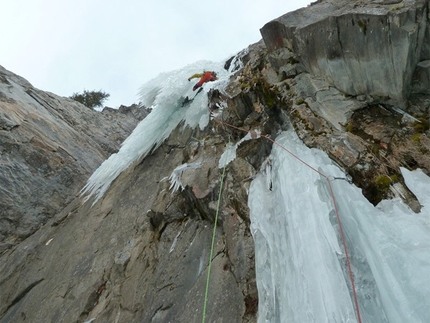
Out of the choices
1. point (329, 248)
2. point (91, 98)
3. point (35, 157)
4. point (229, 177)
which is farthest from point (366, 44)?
point (91, 98)

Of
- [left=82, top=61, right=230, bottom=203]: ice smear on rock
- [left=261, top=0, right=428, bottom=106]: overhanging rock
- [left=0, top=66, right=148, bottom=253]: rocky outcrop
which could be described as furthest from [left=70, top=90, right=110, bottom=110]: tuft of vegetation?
[left=261, top=0, right=428, bottom=106]: overhanging rock

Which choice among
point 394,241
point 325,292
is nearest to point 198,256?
point 325,292

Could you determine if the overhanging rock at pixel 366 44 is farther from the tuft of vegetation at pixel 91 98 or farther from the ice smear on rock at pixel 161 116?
the tuft of vegetation at pixel 91 98

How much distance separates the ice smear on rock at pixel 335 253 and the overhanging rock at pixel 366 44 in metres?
1.48

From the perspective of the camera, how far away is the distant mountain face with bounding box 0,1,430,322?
171 inches

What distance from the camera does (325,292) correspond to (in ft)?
9.84

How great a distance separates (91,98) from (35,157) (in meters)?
16.5

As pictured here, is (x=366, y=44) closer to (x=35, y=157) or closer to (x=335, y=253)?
(x=335, y=253)

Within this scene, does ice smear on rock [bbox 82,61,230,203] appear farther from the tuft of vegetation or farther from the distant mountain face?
the tuft of vegetation

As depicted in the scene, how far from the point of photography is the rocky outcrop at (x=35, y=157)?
31.2ft

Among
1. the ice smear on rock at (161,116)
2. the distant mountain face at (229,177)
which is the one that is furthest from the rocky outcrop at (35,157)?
the ice smear on rock at (161,116)

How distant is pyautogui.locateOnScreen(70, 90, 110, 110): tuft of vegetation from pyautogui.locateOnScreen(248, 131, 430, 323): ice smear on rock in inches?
952

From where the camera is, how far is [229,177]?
5645 mm

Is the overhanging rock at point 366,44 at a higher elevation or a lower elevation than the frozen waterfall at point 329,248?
higher
